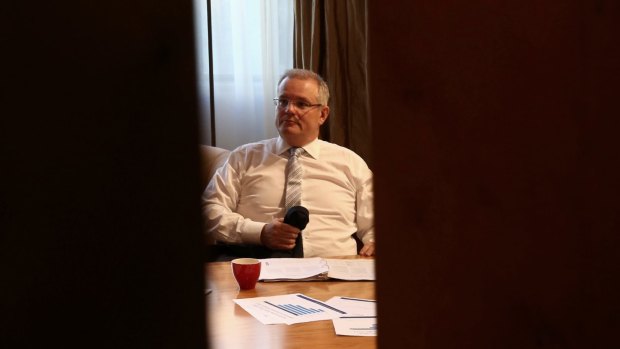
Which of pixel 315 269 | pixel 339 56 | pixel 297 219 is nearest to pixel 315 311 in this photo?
pixel 315 269

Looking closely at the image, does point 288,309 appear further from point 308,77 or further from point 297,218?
point 308,77

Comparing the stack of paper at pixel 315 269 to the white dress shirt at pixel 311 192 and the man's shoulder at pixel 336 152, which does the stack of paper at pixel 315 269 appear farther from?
the man's shoulder at pixel 336 152

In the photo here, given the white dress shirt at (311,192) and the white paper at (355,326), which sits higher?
the white paper at (355,326)

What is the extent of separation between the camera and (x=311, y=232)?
2766 mm

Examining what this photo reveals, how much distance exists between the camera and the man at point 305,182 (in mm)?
2750

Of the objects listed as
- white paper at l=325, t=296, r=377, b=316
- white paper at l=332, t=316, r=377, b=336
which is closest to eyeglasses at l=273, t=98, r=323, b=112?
white paper at l=325, t=296, r=377, b=316

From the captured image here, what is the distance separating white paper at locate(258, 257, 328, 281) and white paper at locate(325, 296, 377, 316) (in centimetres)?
21

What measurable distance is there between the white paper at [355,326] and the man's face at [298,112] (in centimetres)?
163

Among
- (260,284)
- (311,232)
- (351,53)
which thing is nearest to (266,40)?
(351,53)

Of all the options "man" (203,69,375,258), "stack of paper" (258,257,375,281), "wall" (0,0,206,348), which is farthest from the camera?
"man" (203,69,375,258)

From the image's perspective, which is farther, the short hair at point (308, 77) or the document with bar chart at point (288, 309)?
the short hair at point (308, 77)

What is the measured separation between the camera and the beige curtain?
355 centimetres

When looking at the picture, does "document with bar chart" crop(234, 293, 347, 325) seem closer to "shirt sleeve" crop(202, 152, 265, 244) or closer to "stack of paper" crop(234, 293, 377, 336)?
"stack of paper" crop(234, 293, 377, 336)

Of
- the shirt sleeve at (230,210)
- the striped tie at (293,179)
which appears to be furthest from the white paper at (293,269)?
the striped tie at (293,179)
